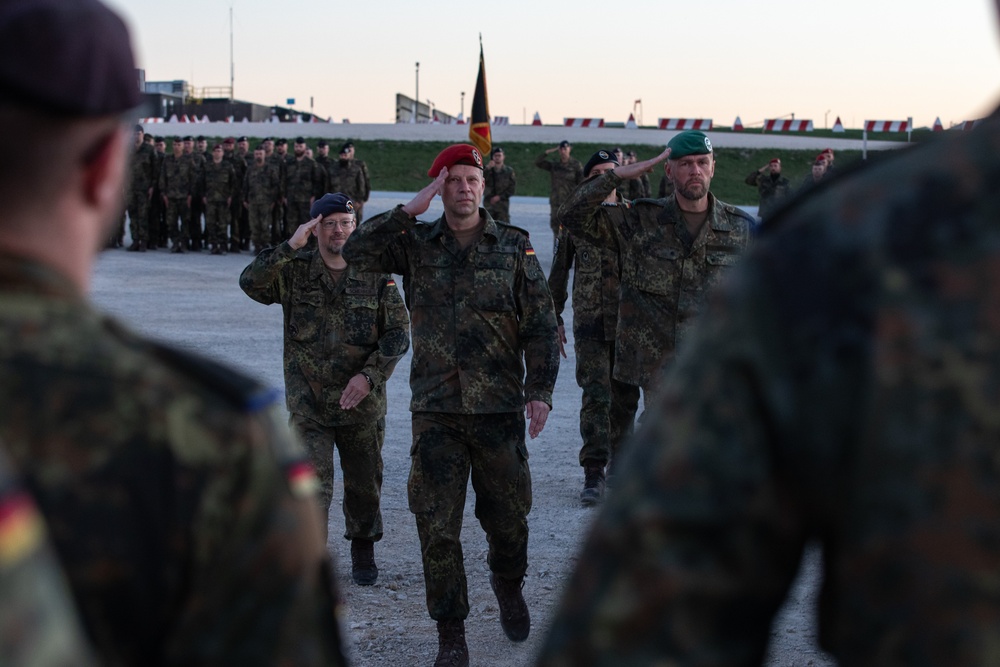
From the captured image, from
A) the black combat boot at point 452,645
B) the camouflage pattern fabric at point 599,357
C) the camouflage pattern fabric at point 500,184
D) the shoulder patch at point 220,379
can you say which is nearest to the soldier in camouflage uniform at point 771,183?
the camouflage pattern fabric at point 500,184

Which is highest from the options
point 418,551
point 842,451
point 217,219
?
point 842,451

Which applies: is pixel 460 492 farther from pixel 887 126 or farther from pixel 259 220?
pixel 887 126

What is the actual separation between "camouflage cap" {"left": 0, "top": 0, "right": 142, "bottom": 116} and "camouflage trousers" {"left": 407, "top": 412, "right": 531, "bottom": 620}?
421cm

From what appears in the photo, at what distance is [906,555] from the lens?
3.75 ft

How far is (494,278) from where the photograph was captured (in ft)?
18.8

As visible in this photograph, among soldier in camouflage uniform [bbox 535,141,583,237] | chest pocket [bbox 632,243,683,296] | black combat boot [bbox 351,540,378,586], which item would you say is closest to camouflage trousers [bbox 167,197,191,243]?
soldier in camouflage uniform [bbox 535,141,583,237]

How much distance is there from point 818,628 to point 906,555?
266 mm

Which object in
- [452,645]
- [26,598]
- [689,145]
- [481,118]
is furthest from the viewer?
[481,118]

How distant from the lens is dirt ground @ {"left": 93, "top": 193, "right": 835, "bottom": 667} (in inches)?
220

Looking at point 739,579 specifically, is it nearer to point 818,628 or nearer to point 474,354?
point 818,628

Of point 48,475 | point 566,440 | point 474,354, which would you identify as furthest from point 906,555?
point 566,440

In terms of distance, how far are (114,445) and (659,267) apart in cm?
531

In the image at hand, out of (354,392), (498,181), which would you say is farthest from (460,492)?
(498,181)

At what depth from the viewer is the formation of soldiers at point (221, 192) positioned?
2320cm
